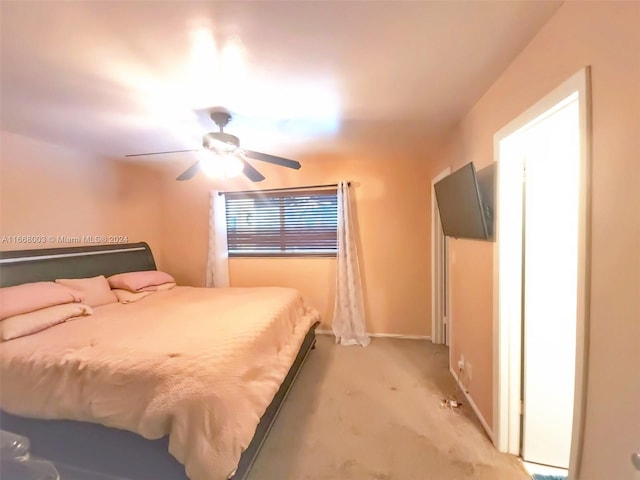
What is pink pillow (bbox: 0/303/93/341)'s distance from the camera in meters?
1.79

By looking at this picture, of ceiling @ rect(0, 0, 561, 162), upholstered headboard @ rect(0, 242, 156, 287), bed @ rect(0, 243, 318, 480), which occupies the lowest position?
bed @ rect(0, 243, 318, 480)

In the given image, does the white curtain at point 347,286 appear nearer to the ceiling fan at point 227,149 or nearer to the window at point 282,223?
the window at point 282,223

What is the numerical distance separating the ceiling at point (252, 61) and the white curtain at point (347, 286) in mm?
1336

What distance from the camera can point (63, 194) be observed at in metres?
2.74

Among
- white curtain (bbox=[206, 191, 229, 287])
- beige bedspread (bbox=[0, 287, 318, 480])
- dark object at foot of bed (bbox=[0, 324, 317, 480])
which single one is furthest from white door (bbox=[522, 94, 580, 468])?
white curtain (bbox=[206, 191, 229, 287])

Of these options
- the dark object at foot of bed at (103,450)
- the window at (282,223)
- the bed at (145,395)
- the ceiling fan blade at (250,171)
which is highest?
the ceiling fan blade at (250,171)

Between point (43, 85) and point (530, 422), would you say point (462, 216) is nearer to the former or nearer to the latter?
point (530, 422)

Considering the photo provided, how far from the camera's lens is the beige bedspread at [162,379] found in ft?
4.16

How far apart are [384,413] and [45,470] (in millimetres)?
1969

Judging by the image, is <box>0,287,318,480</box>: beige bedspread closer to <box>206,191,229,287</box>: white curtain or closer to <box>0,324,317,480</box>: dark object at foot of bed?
<box>0,324,317,480</box>: dark object at foot of bed

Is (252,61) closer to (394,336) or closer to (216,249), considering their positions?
(216,249)

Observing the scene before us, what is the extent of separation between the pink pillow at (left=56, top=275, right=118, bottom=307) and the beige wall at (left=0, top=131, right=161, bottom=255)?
1.61 ft

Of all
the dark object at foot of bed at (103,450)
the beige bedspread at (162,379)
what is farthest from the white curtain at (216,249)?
the dark object at foot of bed at (103,450)

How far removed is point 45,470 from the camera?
86cm
